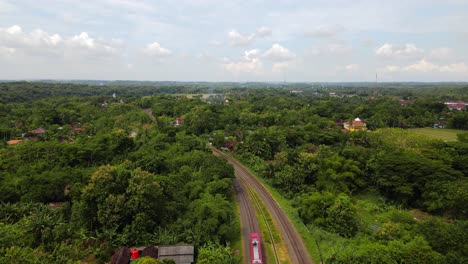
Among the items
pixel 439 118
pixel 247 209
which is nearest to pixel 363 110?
pixel 439 118

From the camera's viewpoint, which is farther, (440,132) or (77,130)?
(440,132)

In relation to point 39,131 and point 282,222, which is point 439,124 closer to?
point 282,222

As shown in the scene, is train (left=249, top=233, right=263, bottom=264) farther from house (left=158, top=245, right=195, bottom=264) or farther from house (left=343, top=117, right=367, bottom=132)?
house (left=343, top=117, right=367, bottom=132)

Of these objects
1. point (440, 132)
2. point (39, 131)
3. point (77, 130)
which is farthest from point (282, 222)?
point (440, 132)

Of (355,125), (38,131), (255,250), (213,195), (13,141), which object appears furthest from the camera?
(355,125)

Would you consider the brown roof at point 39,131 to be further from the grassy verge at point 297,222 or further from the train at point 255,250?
the train at point 255,250

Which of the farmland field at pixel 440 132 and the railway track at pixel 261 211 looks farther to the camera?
the farmland field at pixel 440 132

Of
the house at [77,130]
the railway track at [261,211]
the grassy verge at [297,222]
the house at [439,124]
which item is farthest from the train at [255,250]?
the house at [439,124]
